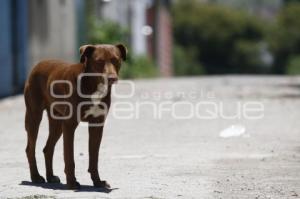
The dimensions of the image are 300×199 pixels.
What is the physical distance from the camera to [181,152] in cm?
1165

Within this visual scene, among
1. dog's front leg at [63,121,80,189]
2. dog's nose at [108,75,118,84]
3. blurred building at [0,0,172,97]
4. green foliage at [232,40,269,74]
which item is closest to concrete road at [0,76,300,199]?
dog's front leg at [63,121,80,189]

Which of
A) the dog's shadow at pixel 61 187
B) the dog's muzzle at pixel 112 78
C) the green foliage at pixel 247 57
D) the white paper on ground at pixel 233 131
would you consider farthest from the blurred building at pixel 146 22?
the dog's muzzle at pixel 112 78

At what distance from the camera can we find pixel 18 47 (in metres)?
23.1

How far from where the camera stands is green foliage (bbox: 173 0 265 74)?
71.7 metres

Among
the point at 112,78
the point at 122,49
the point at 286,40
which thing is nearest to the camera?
the point at 112,78

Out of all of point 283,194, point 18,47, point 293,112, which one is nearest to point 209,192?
point 283,194

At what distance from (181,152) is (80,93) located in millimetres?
3469

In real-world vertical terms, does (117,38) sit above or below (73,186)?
below

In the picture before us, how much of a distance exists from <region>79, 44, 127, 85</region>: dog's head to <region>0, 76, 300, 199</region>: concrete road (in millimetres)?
1104

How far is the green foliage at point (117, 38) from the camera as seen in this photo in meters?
31.5

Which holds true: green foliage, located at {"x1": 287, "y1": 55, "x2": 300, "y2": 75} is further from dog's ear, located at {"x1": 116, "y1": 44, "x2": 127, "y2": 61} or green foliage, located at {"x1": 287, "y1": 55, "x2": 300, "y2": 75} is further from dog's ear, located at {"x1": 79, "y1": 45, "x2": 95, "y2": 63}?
dog's ear, located at {"x1": 79, "y1": 45, "x2": 95, "y2": 63}

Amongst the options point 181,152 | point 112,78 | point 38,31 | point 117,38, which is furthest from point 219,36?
point 112,78

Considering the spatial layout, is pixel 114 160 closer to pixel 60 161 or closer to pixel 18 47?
pixel 60 161

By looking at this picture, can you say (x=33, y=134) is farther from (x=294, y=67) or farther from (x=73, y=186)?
(x=294, y=67)
